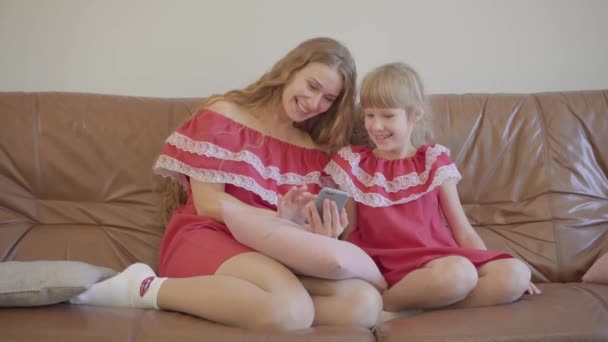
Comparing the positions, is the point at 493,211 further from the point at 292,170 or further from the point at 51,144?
the point at 51,144

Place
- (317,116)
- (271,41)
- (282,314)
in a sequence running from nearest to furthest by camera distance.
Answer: (282,314)
(317,116)
(271,41)

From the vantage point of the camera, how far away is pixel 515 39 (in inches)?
87.5

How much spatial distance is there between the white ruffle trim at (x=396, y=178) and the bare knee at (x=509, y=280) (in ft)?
1.12

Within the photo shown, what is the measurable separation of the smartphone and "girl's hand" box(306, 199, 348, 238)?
10mm

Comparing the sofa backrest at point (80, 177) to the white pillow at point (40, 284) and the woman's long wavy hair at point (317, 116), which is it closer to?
the woman's long wavy hair at point (317, 116)

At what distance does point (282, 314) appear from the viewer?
1185 millimetres

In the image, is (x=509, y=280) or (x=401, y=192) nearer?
(x=509, y=280)

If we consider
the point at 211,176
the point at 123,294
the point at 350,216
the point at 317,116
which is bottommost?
the point at 123,294

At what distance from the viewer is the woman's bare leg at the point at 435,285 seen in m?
1.32

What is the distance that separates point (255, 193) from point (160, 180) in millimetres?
399

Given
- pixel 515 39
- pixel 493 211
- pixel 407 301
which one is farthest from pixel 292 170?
pixel 515 39

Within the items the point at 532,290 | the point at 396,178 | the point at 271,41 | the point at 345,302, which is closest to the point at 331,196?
the point at 345,302

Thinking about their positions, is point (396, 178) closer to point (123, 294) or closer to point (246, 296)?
point (246, 296)

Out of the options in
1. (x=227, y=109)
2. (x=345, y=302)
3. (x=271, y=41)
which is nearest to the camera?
(x=345, y=302)
